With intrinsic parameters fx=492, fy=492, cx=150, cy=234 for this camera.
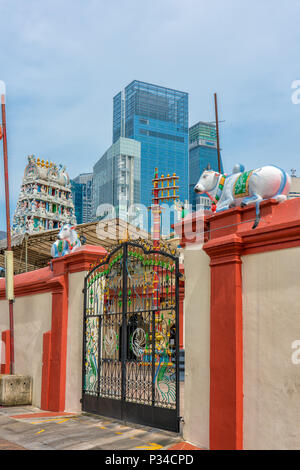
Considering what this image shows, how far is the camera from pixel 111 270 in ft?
31.5

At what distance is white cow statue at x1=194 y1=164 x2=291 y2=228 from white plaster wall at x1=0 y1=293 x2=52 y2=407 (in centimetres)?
544

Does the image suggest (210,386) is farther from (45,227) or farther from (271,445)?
(45,227)

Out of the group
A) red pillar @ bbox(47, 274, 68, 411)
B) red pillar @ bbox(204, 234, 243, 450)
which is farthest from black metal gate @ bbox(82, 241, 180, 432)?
red pillar @ bbox(204, 234, 243, 450)

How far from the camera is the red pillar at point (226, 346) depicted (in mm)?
6379

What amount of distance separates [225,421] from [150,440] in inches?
57.2

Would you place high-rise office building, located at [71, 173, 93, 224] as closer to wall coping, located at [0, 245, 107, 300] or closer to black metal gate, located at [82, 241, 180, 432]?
wall coping, located at [0, 245, 107, 300]

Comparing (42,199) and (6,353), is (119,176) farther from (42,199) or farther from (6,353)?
(6,353)

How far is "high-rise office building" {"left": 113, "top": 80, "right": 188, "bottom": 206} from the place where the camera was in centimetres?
13225

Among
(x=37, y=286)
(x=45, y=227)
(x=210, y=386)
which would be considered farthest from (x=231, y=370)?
(x=45, y=227)

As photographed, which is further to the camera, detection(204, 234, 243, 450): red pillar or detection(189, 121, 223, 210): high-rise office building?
detection(189, 121, 223, 210): high-rise office building

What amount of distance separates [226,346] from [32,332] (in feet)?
22.3

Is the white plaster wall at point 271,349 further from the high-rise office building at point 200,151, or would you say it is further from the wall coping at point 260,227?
the high-rise office building at point 200,151

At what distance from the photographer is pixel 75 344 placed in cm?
1027

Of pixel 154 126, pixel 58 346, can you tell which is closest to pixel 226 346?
pixel 58 346
